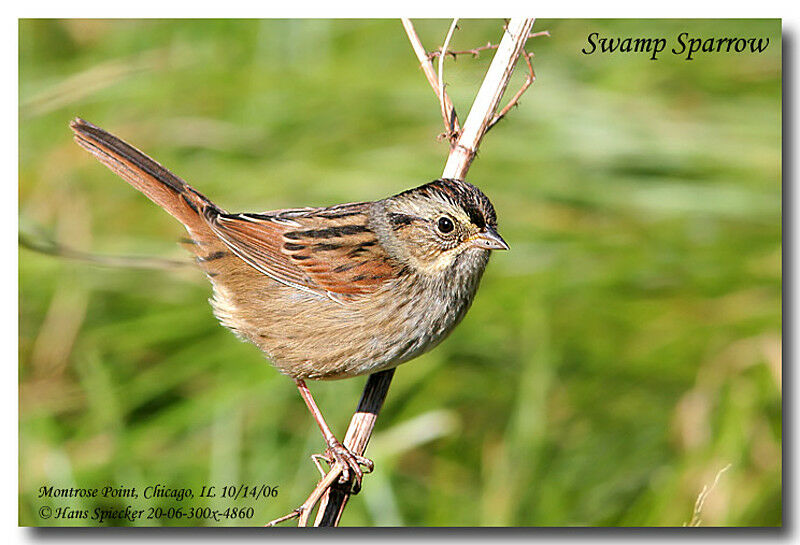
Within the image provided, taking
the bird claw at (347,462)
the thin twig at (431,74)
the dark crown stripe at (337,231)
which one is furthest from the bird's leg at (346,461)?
the thin twig at (431,74)

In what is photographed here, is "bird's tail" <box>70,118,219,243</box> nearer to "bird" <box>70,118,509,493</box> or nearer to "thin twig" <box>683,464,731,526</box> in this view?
"bird" <box>70,118,509,493</box>

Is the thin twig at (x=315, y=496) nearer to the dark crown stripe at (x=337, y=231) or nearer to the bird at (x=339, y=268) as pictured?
the bird at (x=339, y=268)

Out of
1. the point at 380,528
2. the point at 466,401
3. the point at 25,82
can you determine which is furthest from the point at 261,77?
the point at 380,528

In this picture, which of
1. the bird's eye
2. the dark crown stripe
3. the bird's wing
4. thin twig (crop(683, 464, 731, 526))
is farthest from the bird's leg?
thin twig (crop(683, 464, 731, 526))

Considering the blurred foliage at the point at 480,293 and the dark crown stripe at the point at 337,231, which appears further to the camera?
the blurred foliage at the point at 480,293

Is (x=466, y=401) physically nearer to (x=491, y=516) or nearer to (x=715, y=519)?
(x=491, y=516)

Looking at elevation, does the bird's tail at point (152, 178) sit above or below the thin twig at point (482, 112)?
below

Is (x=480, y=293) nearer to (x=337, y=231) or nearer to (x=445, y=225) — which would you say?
(x=337, y=231)

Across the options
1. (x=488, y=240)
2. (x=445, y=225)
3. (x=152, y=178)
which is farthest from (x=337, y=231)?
(x=152, y=178)
